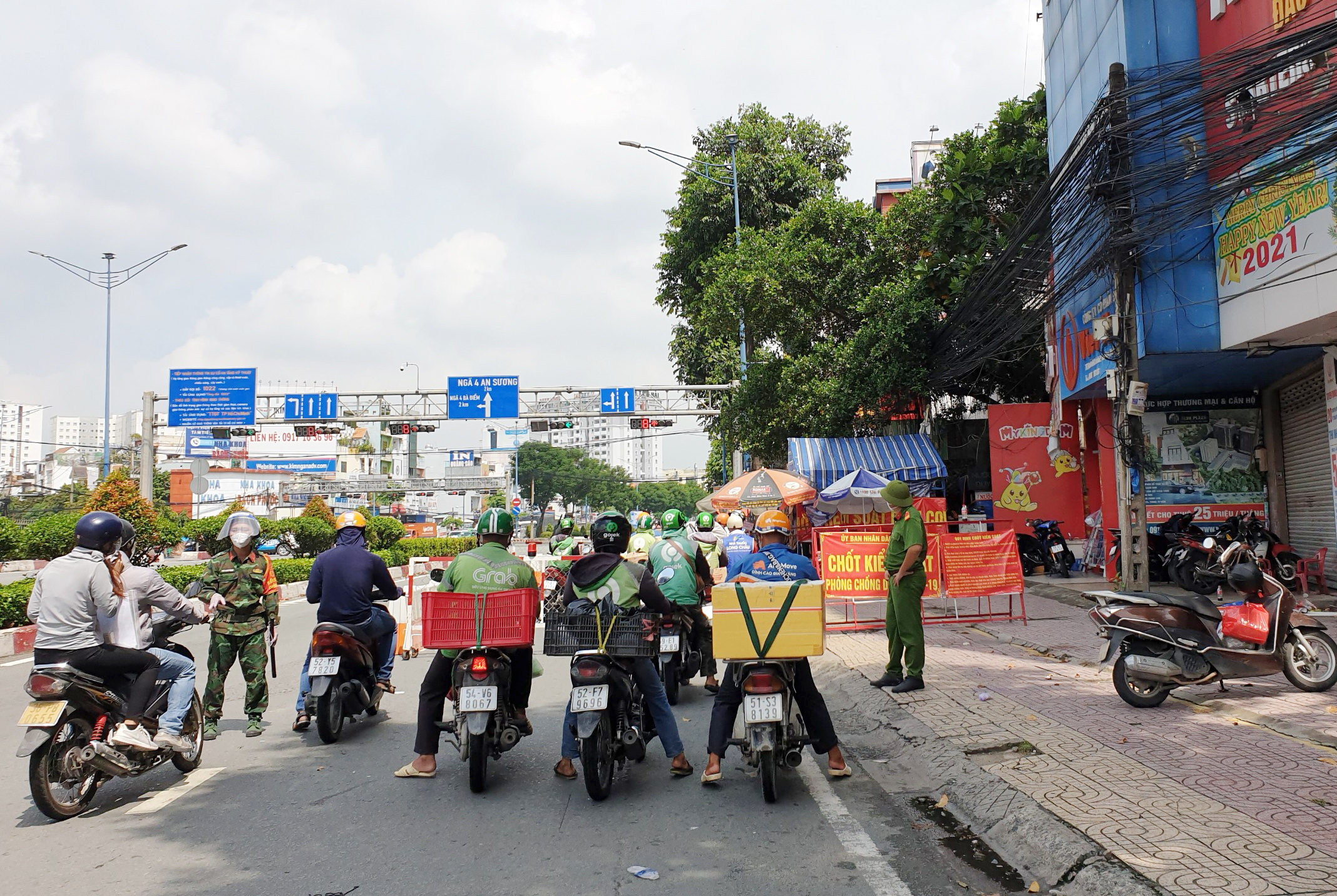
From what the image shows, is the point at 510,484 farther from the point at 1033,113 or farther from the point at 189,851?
the point at 189,851

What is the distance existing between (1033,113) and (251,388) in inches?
864

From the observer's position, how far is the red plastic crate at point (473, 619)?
5230 mm

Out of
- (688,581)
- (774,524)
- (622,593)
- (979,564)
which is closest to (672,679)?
(688,581)

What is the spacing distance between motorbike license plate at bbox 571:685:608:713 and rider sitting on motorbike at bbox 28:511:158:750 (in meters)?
2.38

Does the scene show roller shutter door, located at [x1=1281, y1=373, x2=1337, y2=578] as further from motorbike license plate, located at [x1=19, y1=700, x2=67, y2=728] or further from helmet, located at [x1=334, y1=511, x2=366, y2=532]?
motorbike license plate, located at [x1=19, y1=700, x2=67, y2=728]

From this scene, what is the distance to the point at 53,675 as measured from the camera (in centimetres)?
477

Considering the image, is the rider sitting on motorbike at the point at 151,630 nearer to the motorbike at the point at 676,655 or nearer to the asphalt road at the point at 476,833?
the asphalt road at the point at 476,833

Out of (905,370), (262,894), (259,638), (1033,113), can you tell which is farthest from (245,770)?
(1033,113)

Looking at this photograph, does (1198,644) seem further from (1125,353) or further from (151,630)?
(151,630)

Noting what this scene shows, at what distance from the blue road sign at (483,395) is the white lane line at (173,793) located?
74.2ft

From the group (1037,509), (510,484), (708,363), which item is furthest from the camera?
(510,484)

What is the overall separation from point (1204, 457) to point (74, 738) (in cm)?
1536

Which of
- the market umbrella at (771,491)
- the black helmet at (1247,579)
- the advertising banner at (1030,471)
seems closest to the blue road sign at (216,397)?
the market umbrella at (771,491)

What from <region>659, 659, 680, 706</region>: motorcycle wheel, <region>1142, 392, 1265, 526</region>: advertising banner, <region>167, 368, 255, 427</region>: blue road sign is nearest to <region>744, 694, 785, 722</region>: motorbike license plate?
<region>659, 659, 680, 706</region>: motorcycle wheel
